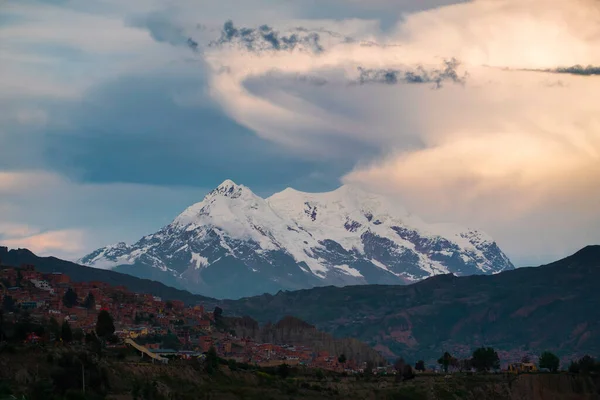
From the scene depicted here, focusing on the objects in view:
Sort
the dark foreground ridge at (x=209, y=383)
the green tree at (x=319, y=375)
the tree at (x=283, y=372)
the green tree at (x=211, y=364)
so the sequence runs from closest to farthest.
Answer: the dark foreground ridge at (x=209, y=383) → the green tree at (x=211, y=364) → the tree at (x=283, y=372) → the green tree at (x=319, y=375)

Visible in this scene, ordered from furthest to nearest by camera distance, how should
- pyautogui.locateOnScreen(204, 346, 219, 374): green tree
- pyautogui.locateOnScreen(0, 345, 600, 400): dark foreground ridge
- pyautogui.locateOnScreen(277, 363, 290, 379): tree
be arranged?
pyautogui.locateOnScreen(277, 363, 290, 379): tree → pyautogui.locateOnScreen(204, 346, 219, 374): green tree → pyautogui.locateOnScreen(0, 345, 600, 400): dark foreground ridge

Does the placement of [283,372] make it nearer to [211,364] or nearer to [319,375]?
[319,375]

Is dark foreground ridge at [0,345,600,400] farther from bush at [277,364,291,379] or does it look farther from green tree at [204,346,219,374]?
green tree at [204,346,219,374]

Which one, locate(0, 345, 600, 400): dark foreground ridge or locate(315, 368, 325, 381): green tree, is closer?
locate(0, 345, 600, 400): dark foreground ridge

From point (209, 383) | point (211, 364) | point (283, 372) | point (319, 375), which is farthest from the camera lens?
point (319, 375)

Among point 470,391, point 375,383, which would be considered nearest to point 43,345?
point 375,383

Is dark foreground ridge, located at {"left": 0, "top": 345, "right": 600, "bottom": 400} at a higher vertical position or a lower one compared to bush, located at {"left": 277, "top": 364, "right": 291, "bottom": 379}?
lower

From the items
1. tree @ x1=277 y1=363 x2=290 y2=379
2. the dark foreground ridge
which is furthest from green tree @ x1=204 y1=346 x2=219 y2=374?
tree @ x1=277 y1=363 x2=290 y2=379

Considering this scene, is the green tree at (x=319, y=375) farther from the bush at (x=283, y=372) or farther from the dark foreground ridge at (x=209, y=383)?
the bush at (x=283, y=372)

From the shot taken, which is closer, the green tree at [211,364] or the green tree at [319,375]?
the green tree at [211,364]

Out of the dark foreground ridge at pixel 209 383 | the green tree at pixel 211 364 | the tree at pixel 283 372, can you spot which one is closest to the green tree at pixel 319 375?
the dark foreground ridge at pixel 209 383

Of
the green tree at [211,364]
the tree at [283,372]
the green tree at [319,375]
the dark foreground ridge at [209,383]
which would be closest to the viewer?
the dark foreground ridge at [209,383]

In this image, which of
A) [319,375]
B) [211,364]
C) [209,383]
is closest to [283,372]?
[319,375]

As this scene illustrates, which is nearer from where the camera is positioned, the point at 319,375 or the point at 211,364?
the point at 211,364
